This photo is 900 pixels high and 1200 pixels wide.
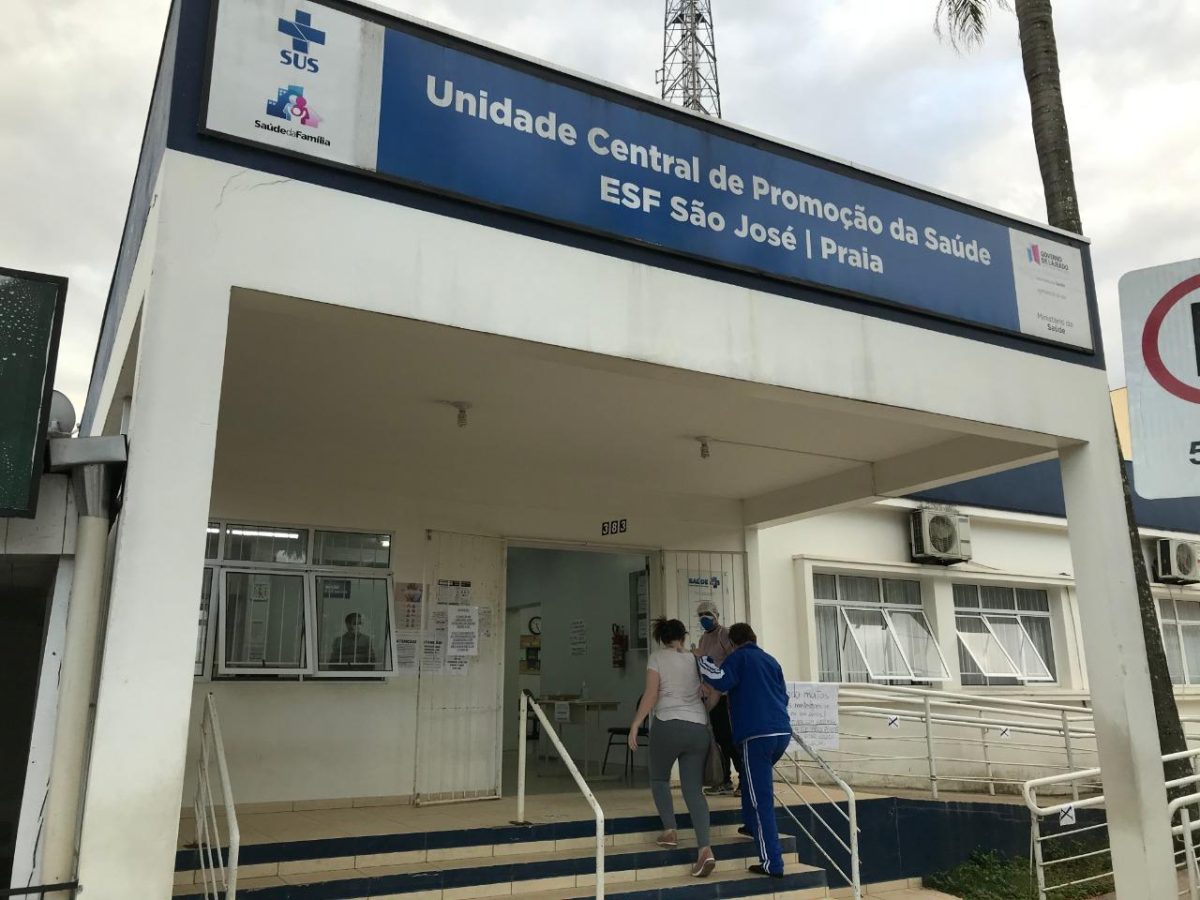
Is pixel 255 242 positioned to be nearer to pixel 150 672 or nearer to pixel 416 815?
pixel 150 672

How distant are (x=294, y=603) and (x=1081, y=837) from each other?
7.81 m

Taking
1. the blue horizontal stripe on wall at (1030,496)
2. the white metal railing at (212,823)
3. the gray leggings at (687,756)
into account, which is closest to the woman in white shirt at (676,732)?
the gray leggings at (687,756)

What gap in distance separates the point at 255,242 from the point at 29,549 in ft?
5.21

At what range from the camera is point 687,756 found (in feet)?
21.5

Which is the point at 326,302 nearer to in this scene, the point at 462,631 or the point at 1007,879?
the point at 462,631

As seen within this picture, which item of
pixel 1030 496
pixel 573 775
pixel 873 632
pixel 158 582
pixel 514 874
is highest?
pixel 1030 496

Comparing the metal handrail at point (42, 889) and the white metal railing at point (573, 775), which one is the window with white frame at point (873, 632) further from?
the metal handrail at point (42, 889)

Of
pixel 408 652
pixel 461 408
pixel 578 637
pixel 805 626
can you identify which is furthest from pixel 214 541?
pixel 805 626

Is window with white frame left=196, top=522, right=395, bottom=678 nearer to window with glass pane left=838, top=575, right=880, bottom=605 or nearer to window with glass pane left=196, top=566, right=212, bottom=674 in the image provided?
window with glass pane left=196, top=566, right=212, bottom=674

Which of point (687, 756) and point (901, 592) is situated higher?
point (901, 592)

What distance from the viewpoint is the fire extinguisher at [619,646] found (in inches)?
429

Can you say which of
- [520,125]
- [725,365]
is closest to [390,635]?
[725,365]

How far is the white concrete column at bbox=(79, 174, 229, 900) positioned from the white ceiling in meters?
0.33

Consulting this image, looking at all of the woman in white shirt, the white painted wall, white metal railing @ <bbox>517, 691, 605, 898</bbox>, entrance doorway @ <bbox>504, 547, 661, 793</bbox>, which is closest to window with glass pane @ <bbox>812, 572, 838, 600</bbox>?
entrance doorway @ <bbox>504, 547, 661, 793</bbox>
